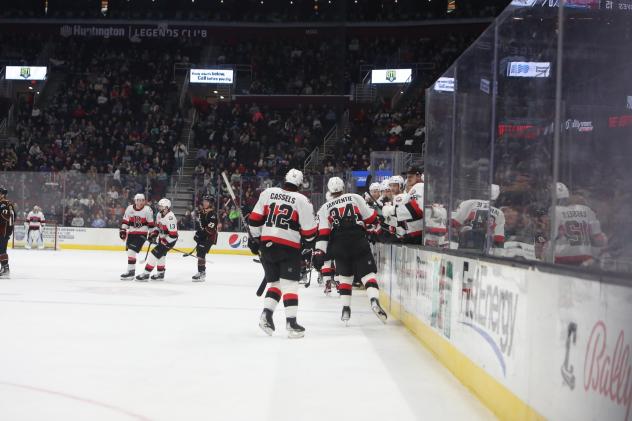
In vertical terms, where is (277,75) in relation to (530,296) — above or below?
above

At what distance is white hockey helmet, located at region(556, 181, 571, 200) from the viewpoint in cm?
314

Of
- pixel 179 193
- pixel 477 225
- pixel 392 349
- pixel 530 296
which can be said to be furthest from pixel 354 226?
pixel 179 193

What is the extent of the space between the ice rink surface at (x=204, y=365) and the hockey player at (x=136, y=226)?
112 inches

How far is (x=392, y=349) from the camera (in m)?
5.98

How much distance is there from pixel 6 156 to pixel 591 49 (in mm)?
24715

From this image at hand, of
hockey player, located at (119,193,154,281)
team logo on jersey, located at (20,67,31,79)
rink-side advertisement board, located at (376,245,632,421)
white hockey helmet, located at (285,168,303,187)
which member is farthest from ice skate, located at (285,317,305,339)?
team logo on jersey, located at (20,67,31,79)

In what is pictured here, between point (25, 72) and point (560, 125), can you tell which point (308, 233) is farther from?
point (25, 72)

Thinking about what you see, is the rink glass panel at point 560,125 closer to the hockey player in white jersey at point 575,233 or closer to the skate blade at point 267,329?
the hockey player in white jersey at point 575,233

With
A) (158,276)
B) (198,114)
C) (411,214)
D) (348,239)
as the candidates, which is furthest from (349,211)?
(198,114)

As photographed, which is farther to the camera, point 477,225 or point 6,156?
point 6,156

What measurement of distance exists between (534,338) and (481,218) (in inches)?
60.4

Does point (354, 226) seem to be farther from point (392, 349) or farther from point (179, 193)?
Answer: point (179, 193)

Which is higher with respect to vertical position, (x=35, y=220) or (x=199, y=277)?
(x=35, y=220)

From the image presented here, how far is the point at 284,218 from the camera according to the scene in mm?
6539
